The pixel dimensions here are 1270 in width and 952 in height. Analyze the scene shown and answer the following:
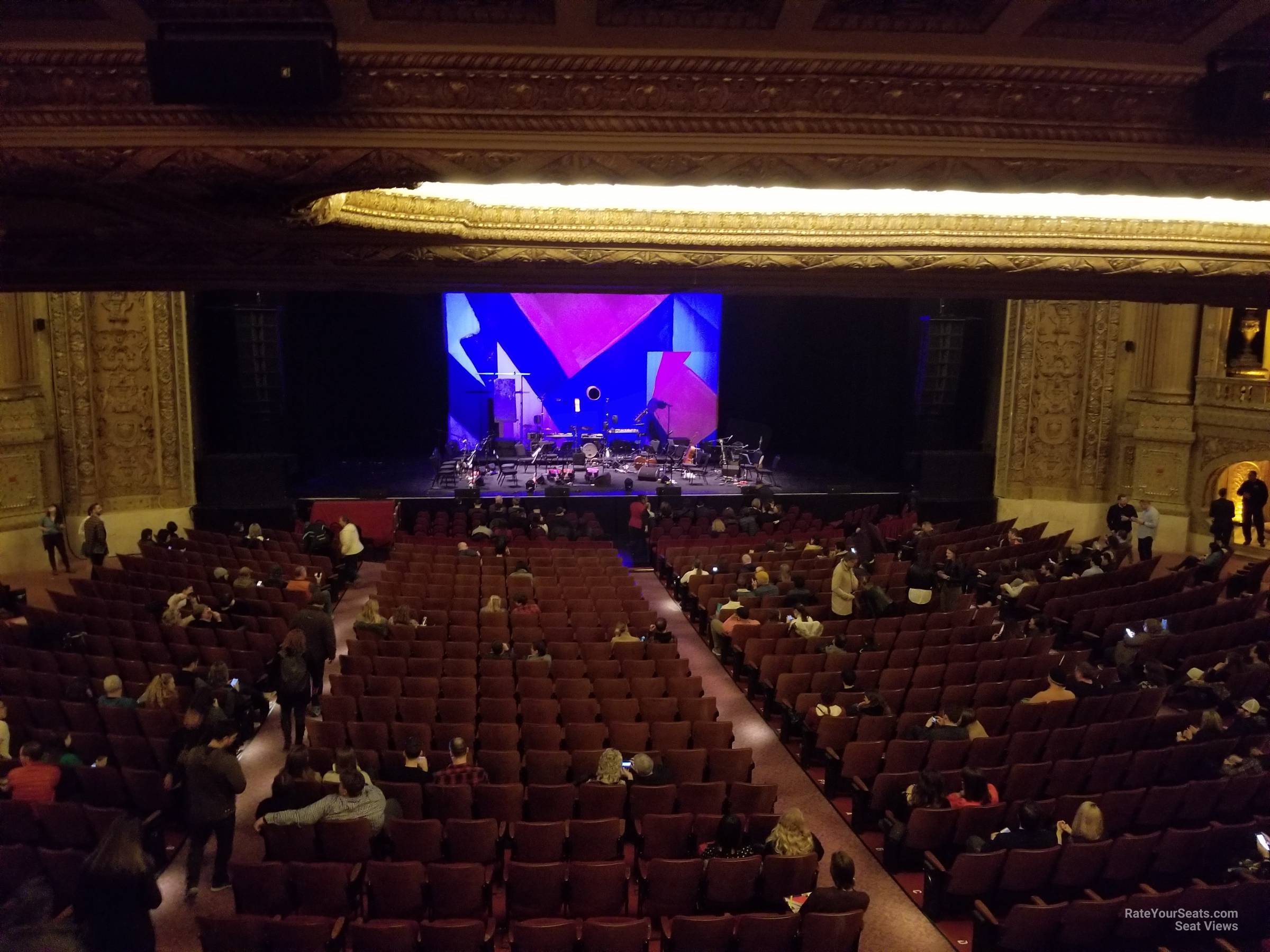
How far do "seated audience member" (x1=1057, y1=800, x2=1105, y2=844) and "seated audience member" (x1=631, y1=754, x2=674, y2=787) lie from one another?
2653mm

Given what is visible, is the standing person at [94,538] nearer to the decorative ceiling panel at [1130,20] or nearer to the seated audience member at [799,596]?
the seated audience member at [799,596]

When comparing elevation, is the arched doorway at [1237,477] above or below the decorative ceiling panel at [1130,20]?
below

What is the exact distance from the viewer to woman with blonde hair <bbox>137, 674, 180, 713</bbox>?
7250mm

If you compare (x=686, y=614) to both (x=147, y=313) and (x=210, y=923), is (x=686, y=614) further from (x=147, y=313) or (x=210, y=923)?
(x=147, y=313)

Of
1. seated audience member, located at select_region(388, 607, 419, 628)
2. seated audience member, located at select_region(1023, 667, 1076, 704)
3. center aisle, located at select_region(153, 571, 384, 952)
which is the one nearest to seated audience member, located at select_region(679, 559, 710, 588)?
seated audience member, located at select_region(388, 607, 419, 628)

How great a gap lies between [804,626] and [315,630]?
5.08 metres

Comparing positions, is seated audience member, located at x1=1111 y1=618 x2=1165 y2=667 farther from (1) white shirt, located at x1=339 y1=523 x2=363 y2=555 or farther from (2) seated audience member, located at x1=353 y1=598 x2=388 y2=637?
(1) white shirt, located at x1=339 y1=523 x2=363 y2=555

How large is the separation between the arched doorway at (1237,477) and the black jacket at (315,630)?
639 inches

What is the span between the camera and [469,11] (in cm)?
199

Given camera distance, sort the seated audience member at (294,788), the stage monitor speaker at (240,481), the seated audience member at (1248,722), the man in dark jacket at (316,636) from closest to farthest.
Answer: the seated audience member at (294,788) < the seated audience member at (1248,722) < the man in dark jacket at (316,636) < the stage monitor speaker at (240,481)

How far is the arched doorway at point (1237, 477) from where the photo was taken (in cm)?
1712

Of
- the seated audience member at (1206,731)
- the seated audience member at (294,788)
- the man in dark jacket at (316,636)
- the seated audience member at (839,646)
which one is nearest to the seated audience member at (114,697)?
the man in dark jacket at (316,636)

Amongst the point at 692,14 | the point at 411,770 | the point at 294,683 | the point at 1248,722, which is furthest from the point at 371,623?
the point at 692,14

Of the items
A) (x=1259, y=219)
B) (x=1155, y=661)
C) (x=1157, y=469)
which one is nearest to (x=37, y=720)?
(x=1259, y=219)
